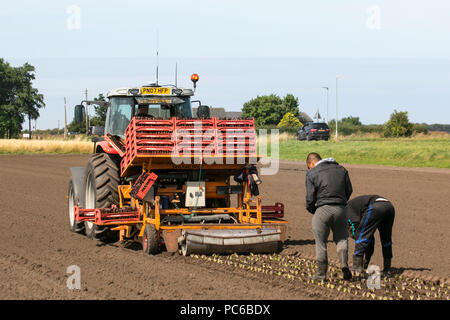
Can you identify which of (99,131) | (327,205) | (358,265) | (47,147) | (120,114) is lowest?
(358,265)

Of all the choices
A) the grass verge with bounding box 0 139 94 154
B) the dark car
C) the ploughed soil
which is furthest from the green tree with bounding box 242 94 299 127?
the ploughed soil

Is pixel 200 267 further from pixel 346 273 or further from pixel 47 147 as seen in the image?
pixel 47 147

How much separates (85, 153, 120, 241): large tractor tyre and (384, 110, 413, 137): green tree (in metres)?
50.4

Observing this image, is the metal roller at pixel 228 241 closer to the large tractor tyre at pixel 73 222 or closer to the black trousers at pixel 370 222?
the black trousers at pixel 370 222

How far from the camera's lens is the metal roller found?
922 cm

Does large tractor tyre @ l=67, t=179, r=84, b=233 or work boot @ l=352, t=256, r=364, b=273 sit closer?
work boot @ l=352, t=256, r=364, b=273

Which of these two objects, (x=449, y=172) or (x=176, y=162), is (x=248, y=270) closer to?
(x=176, y=162)

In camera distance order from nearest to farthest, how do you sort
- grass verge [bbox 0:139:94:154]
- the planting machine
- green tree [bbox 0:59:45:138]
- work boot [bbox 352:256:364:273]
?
work boot [bbox 352:256:364:273], the planting machine, grass verge [bbox 0:139:94:154], green tree [bbox 0:59:45:138]

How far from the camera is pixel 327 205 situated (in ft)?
26.0

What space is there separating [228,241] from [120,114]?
3341mm

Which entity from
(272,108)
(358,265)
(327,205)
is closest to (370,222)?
(358,265)

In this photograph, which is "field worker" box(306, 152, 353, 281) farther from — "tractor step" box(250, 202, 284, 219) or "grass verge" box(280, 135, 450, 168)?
"grass verge" box(280, 135, 450, 168)

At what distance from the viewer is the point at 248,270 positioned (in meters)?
8.47

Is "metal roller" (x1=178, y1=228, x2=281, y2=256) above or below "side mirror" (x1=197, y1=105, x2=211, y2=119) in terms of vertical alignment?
below
